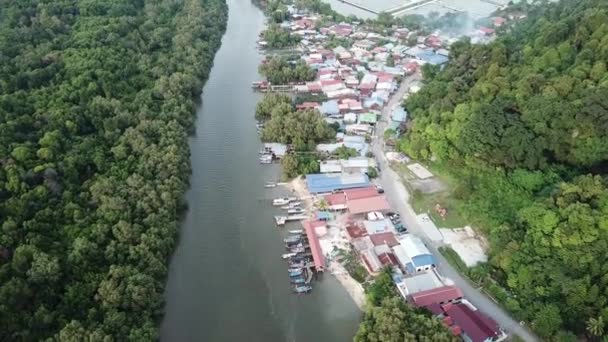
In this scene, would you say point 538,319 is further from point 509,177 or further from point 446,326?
point 509,177

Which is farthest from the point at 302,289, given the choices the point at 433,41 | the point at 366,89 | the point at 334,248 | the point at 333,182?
the point at 433,41

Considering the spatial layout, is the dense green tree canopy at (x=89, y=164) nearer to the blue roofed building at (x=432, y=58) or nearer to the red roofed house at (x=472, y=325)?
the red roofed house at (x=472, y=325)

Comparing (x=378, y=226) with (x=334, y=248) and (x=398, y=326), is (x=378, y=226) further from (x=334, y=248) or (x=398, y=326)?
(x=398, y=326)

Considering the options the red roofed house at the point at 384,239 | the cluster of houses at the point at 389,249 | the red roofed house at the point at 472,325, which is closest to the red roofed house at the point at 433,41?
the cluster of houses at the point at 389,249

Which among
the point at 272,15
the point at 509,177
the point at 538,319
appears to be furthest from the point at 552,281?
the point at 272,15

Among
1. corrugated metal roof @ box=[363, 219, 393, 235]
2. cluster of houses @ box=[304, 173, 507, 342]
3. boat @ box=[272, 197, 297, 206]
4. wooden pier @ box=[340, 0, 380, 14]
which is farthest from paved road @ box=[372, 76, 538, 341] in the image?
wooden pier @ box=[340, 0, 380, 14]

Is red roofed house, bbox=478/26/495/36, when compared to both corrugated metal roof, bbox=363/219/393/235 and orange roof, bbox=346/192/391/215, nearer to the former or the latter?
orange roof, bbox=346/192/391/215
